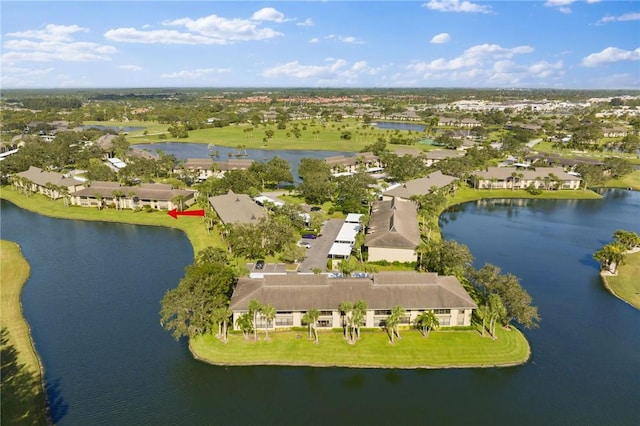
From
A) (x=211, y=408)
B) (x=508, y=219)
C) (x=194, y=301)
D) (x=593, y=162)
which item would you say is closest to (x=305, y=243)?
(x=194, y=301)

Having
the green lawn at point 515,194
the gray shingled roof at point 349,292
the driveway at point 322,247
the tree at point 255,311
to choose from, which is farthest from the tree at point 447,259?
the green lawn at point 515,194

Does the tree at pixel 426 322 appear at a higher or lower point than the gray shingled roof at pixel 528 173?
lower

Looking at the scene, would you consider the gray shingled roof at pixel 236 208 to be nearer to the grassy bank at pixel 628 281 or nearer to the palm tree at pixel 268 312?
the palm tree at pixel 268 312

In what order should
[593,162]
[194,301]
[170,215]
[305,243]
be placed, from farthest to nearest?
[593,162]
[170,215]
[305,243]
[194,301]

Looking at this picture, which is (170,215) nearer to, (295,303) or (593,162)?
(295,303)

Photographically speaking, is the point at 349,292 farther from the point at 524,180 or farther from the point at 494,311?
the point at 524,180
